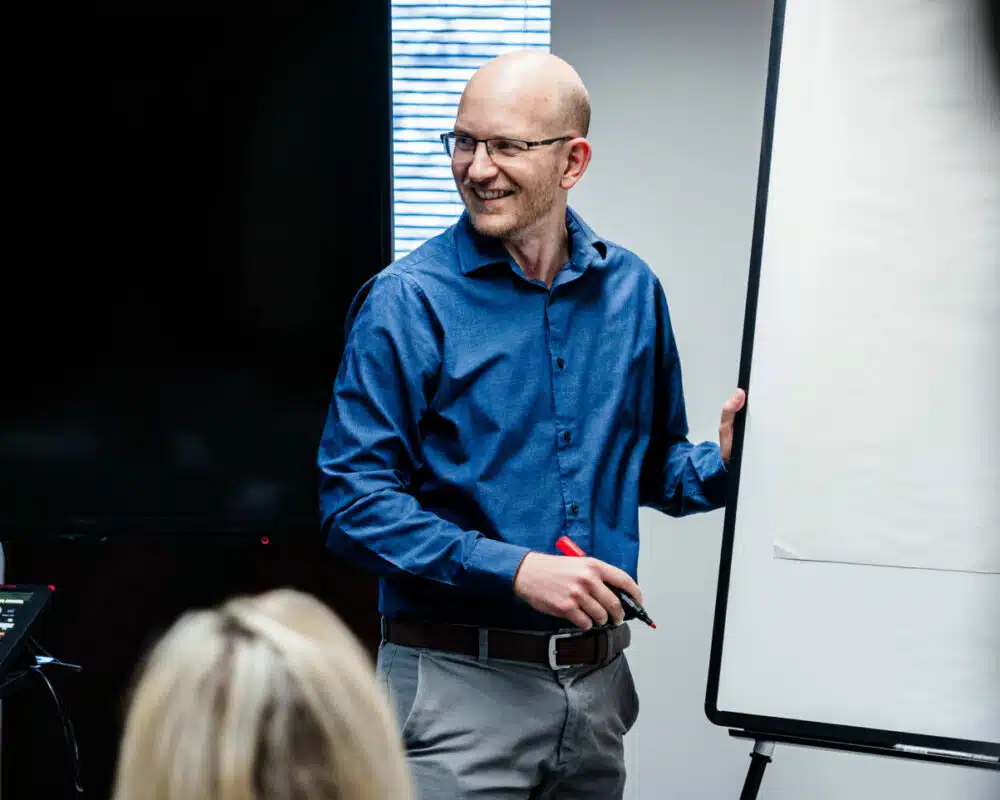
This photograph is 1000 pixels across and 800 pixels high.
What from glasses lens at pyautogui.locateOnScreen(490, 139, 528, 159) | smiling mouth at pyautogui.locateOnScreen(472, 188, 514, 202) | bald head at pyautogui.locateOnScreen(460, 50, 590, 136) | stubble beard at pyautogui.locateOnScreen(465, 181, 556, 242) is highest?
bald head at pyautogui.locateOnScreen(460, 50, 590, 136)

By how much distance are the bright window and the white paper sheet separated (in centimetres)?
109

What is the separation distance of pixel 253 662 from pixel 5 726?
2.03m

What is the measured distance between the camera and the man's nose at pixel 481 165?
175 cm

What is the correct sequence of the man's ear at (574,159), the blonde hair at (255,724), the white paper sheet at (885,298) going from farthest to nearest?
1. the man's ear at (574,159)
2. the white paper sheet at (885,298)
3. the blonde hair at (255,724)

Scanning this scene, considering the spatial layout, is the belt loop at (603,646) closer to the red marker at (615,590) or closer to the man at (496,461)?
the man at (496,461)

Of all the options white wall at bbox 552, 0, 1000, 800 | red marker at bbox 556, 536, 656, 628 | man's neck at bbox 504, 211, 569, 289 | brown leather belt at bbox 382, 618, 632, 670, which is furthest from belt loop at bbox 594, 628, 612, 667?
white wall at bbox 552, 0, 1000, 800

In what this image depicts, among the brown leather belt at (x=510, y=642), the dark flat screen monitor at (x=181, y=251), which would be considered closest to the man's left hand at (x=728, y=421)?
the brown leather belt at (x=510, y=642)

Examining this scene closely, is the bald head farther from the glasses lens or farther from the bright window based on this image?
the bright window

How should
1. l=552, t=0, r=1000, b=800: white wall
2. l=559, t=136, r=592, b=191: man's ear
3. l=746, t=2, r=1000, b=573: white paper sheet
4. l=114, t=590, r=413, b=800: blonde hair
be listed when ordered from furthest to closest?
l=552, t=0, r=1000, b=800: white wall
l=559, t=136, r=592, b=191: man's ear
l=746, t=2, r=1000, b=573: white paper sheet
l=114, t=590, r=413, b=800: blonde hair

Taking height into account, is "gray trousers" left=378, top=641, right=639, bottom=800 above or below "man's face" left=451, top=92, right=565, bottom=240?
below

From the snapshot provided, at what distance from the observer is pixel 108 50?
2.17 metres

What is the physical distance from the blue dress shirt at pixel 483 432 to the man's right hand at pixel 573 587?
3 cm

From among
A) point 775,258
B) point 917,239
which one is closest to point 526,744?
point 775,258

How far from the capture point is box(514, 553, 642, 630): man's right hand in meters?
1.60
